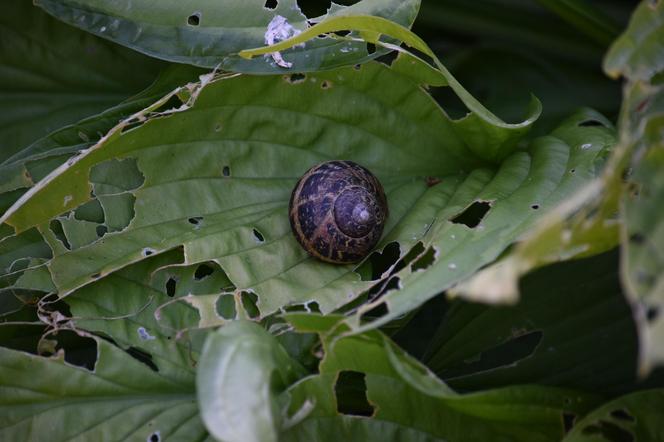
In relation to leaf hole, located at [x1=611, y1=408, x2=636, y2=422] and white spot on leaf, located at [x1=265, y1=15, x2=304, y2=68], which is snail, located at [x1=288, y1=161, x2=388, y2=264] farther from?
leaf hole, located at [x1=611, y1=408, x2=636, y2=422]

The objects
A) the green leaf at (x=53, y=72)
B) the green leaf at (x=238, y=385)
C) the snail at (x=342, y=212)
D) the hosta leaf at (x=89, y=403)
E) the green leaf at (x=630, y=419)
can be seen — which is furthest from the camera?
the green leaf at (x=53, y=72)

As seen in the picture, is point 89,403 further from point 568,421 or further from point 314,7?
point 314,7

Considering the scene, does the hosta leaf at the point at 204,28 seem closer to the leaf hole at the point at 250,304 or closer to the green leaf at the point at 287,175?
the green leaf at the point at 287,175

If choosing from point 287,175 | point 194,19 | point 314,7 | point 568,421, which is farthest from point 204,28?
point 568,421

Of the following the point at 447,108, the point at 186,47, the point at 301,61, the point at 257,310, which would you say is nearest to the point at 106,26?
the point at 186,47

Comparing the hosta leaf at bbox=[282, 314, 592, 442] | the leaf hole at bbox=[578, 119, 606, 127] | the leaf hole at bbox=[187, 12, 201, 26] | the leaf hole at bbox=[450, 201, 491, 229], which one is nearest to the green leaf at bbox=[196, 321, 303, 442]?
the hosta leaf at bbox=[282, 314, 592, 442]

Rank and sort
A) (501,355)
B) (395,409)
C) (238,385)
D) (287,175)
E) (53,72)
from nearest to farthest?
1. (238,385)
2. (395,409)
3. (501,355)
4. (287,175)
5. (53,72)

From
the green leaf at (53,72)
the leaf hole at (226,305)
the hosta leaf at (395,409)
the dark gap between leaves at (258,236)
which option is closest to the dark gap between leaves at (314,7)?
the green leaf at (53,72)

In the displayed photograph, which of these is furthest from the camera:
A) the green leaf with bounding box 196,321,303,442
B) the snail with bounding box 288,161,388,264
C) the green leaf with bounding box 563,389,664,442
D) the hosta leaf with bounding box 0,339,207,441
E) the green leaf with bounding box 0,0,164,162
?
the green leaf with bounding box 0,0,164,162
